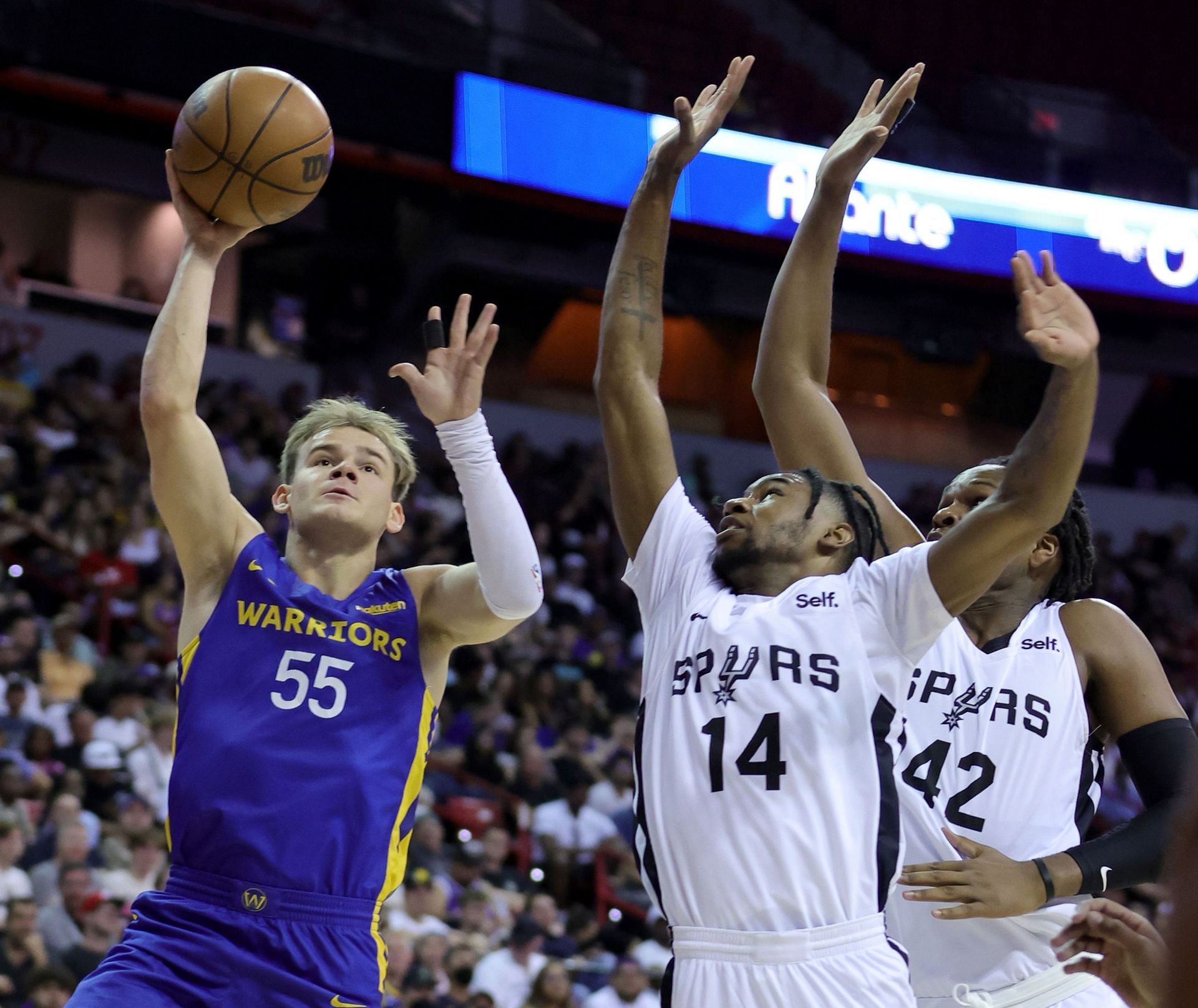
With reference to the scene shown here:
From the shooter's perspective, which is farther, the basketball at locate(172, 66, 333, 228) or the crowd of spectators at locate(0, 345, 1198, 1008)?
the crowd of spectators at locate(0, 345, 1198, 1008)

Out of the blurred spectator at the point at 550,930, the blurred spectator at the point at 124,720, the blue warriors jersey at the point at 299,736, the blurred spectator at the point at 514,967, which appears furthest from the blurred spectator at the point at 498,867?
the blue warriors jersey at the point at 299,736

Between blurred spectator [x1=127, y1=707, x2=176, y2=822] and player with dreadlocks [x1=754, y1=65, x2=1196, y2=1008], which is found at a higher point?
blurred spectator [x1=127, y1=707, x2=176, y2=822]

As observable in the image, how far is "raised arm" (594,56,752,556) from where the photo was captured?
3.53 m

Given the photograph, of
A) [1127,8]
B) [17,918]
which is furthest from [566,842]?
[1127,8]

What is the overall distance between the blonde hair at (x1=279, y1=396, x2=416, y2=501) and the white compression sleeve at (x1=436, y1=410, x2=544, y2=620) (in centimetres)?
43

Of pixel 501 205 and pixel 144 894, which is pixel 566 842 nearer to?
pixel 144 894

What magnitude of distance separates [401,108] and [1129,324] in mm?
10758

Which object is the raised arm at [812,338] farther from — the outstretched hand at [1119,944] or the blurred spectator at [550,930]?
the blurred spectator at [550,930]

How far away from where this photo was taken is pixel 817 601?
3158 mm

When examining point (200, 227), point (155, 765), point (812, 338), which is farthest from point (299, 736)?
point (155, 765)

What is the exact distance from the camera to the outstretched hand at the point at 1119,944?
2.34m

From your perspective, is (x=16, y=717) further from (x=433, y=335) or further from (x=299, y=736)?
(x=433, y=335)

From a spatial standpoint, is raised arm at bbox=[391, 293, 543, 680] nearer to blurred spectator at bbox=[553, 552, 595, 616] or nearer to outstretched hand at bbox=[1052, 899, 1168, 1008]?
outstretched hand at bbox=[1052, 899, 1168, 1008]

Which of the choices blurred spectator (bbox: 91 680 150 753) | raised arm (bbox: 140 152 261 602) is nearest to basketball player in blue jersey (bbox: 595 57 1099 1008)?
raised arm (bbox: 140 152 261 602)
